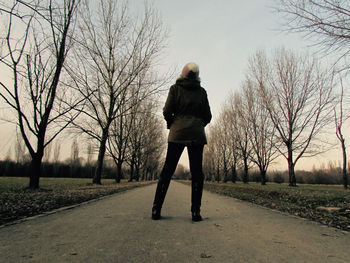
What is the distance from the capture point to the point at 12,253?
169cm

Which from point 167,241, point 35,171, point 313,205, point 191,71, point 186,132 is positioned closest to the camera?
point 167,241

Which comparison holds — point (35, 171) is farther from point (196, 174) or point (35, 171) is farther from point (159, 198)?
point (196, 174)

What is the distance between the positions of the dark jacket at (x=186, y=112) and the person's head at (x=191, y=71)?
0.21 feet

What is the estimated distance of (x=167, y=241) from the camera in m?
2.08

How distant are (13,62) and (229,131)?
88.7 feet

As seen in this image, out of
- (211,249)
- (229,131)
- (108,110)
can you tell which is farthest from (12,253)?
(229,131)

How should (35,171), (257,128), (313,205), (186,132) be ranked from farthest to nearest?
1. (257,128)
2. (35,171)
3. (313,205)
4. (186,132)

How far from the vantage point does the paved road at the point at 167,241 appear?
168 centimetres

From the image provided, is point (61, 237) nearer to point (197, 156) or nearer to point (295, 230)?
point (197, 156)

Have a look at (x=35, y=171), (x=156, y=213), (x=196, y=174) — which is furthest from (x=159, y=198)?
(x=35, y=171)

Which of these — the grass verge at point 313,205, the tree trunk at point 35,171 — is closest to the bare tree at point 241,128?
the grass verge at point 313,205

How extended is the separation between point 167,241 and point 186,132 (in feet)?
4.99

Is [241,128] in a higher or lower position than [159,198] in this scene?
higher

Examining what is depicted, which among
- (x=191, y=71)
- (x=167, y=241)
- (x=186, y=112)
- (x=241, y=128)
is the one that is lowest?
(x=167, y=241)
